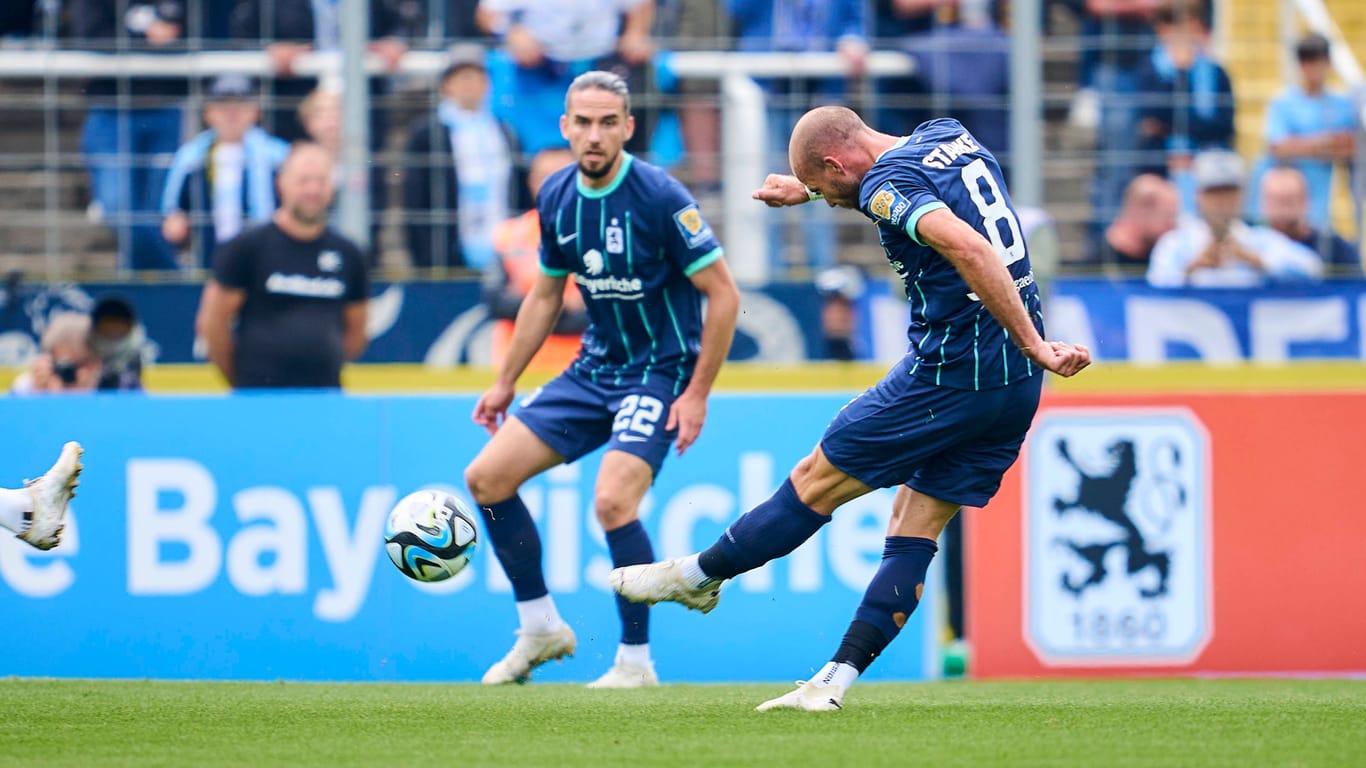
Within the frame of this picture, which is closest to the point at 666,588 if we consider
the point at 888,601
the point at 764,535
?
the point at 764,535

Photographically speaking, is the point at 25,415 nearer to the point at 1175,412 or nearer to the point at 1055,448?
the point at 1055,448

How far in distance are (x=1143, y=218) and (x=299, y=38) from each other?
5.10 metres

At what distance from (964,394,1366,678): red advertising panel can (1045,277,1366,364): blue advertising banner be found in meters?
1.99

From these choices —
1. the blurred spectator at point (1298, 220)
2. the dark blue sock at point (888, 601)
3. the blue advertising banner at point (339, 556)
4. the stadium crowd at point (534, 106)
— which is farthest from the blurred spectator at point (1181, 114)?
the dark blue sock at point (888, 601)

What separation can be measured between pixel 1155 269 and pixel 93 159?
6.14 meters

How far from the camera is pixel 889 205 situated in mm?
5602

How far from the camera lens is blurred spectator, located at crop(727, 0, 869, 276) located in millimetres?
11352

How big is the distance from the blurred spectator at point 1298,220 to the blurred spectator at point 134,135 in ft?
21.0

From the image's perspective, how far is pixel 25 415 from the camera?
859cm

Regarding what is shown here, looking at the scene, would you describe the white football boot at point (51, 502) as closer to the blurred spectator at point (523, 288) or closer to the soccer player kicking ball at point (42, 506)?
the soccer player kicking ball at point (42, 506)

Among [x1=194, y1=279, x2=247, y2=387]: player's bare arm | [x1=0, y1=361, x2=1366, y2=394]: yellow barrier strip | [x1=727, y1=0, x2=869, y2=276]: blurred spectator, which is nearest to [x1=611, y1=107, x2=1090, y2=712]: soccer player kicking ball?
[x1=0, y1=361, x2=1366, y2=394]: yellow barrier strip

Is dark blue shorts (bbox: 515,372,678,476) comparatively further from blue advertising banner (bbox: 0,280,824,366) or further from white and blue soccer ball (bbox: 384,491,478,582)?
blue advertising banner (bbox: 0,280,824,366)

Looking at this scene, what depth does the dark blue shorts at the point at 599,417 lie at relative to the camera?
7.20 metres

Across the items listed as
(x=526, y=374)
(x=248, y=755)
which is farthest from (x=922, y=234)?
(x=526, y=374)
